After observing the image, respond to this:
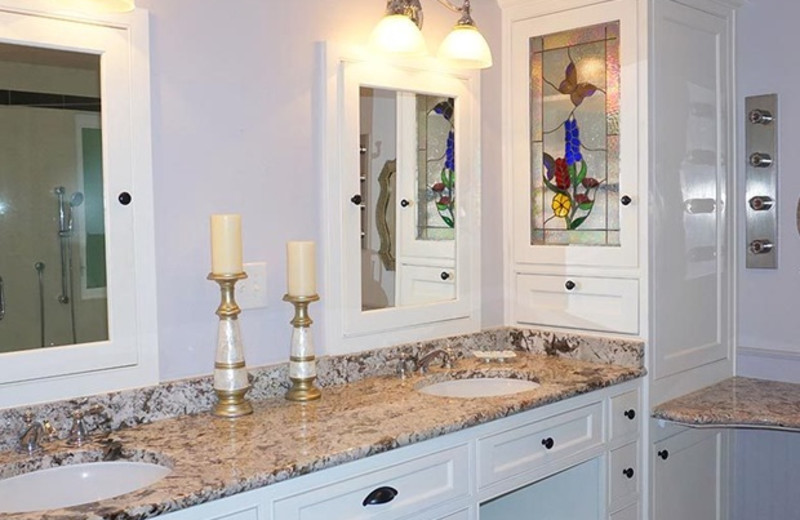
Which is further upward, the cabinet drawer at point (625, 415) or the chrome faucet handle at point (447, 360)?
the chrome faucet handle at point (447, 360)

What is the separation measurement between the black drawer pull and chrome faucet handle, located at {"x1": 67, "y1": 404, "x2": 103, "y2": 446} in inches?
24.5

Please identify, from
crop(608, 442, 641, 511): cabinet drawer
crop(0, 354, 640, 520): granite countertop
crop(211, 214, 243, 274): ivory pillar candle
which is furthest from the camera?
crop(608, 442, 641, 511): cabinet drawer

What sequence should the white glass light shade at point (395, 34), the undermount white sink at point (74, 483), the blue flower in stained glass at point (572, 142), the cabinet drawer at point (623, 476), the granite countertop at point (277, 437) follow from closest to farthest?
the granite countertop at point (277, 437) → the undermount white sink at point (74, 483) → the white glass light shade at point (395, 34) → the cabinet drawer at point (623, 476) → the blue flower in stained glass at point (572, 142)

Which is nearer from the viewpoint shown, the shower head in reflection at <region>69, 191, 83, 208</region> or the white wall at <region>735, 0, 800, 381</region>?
the shower head in reflection at <region>69, 191, 83, 208</region>

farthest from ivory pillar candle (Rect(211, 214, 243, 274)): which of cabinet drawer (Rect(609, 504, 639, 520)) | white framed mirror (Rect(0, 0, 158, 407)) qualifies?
cabinet drawer (Rect(609, 504, 639, 520))

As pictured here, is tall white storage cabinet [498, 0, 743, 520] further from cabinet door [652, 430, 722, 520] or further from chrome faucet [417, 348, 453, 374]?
chrome faucet [417, 348, 453, 374]

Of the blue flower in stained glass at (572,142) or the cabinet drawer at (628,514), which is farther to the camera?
the blue flower in stained glass at (572,142)

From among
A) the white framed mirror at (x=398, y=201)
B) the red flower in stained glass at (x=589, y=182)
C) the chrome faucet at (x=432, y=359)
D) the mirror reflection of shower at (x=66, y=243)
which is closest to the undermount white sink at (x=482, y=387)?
the chrome faucet at (x=432, y=359)

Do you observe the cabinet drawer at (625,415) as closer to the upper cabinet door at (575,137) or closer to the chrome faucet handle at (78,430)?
the upper cabinet door at (575,137)

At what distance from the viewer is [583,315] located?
8.93 ft

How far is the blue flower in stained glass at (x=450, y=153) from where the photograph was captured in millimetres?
2645

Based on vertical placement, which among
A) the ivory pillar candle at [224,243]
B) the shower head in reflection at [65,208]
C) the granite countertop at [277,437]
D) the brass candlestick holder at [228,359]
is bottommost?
the granite countertop at [277,437]

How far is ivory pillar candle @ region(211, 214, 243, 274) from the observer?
191 cm

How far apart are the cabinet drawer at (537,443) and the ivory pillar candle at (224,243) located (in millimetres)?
758
